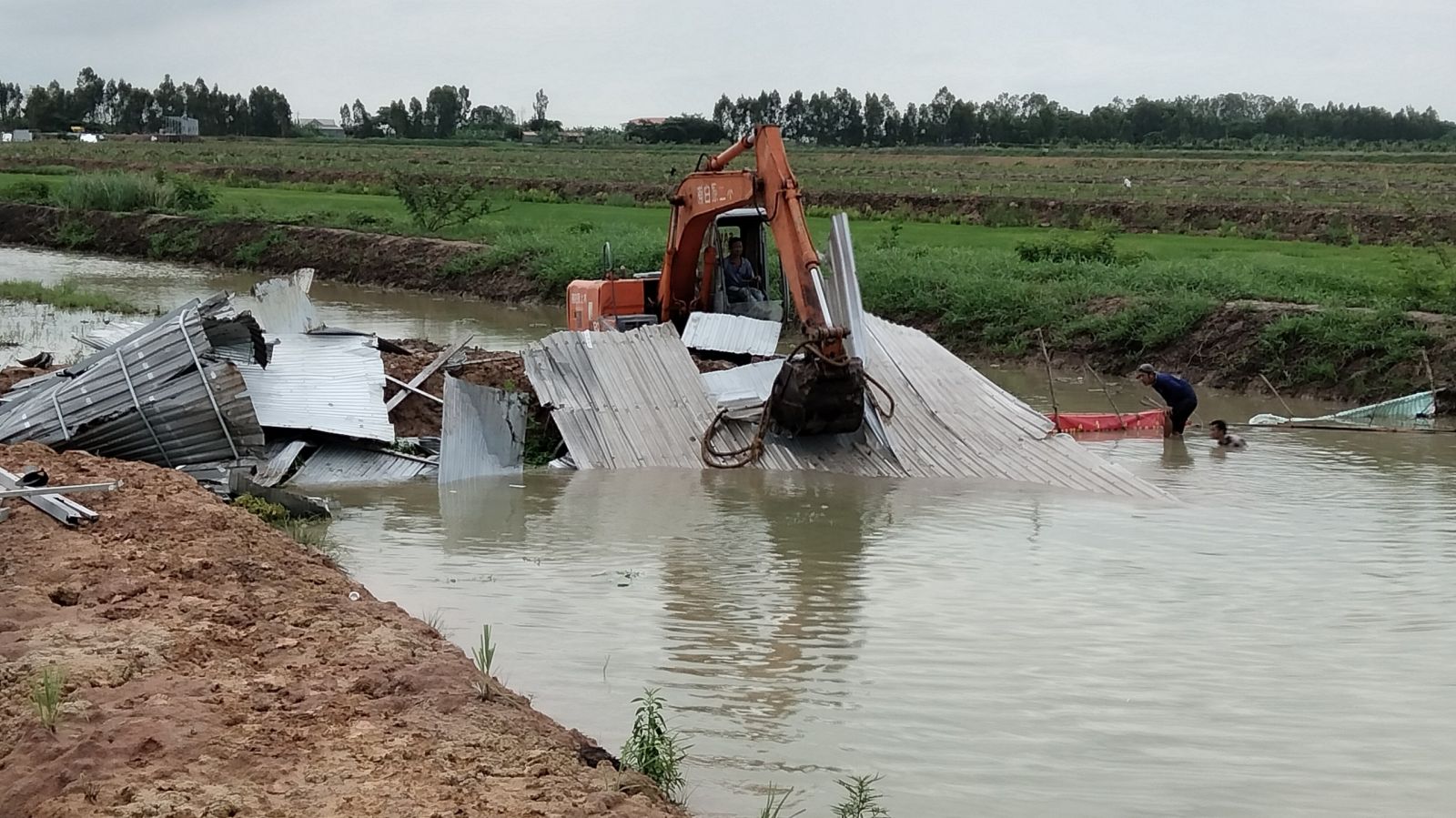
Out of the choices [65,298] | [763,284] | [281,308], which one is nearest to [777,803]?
[281,308]

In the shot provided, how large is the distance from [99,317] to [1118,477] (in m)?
17.2

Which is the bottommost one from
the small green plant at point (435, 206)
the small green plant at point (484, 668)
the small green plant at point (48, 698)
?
the small green plant at point (484, 668)

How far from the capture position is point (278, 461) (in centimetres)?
1317

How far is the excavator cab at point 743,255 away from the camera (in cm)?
1636

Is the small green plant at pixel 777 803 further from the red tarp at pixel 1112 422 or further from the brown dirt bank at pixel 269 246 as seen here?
the brown dirt bank at pixel 269 246

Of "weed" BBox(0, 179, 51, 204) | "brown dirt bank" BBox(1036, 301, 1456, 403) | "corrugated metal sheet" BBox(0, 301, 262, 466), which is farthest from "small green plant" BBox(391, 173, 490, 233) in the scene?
"corrugated metal sheet" BBox(0, 301, 262, 466)

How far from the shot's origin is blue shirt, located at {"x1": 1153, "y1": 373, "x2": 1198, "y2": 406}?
15703 millimetres

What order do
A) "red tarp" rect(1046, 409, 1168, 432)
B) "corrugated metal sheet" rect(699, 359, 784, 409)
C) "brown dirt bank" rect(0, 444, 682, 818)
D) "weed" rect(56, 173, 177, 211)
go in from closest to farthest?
"brown dirt bank" rect(0, 444, 682, 818) < "corrugated metal sheet" rect(699, 359, 784, 409) < "red tarp" rect(1046, 409, 1168, 432) < "weed" rect(56, 173, 177, 211)

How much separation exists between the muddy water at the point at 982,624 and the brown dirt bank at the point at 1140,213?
19894mm

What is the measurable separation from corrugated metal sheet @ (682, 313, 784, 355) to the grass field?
62.0 ft

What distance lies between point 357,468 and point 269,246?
963 inches

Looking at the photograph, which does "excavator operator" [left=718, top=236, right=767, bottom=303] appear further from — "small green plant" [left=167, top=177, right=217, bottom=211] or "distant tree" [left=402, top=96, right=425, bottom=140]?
"distant tree" [left=402, top=96, right=425, bottom=140]

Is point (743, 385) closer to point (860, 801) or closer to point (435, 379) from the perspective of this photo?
point (435, 379)

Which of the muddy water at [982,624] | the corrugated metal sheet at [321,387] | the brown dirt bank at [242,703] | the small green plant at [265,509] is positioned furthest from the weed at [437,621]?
the corrugated metal sheet at [321,387]
